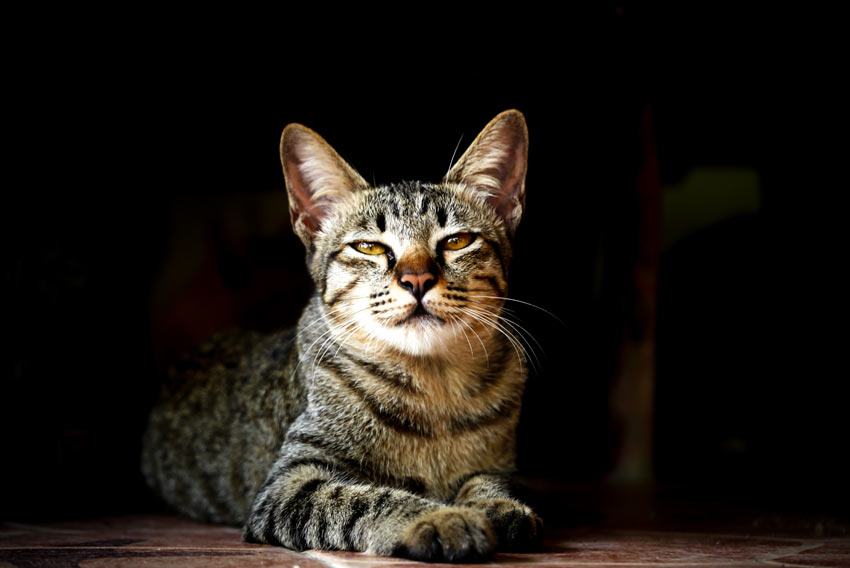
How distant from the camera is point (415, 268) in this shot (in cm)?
233

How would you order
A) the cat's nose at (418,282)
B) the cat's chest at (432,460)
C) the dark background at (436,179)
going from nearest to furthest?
the cat's nose at (418,282) → the cat's chest at (432,460) → the dark background at (436,179)

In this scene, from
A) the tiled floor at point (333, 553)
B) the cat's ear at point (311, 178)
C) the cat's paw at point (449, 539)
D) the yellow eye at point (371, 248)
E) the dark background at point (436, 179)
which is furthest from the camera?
the dark background at point (436, 179)

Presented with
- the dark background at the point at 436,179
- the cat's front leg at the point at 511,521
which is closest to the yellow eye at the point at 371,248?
the cat's front leg at the point at 511,521

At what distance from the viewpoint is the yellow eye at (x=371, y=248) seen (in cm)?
257

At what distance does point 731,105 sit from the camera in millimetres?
4867

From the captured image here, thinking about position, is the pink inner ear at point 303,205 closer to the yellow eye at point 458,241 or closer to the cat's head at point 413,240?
the cat's head at point 413,240

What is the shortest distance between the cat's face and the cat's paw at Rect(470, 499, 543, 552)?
56 centimetres

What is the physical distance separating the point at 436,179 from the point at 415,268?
2.40 meters

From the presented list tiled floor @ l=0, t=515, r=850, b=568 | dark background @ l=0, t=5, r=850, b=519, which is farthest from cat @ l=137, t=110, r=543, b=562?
dark background @ l=0, t=5, r=850, b=519

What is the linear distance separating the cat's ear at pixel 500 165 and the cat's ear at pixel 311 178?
1.30 feet

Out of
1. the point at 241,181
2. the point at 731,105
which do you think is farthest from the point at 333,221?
the point at 731,105

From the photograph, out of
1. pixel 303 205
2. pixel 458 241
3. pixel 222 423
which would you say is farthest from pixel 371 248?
pixel 222 423

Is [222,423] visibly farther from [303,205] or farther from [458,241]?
[458,241]

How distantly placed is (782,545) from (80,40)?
3710 mm
